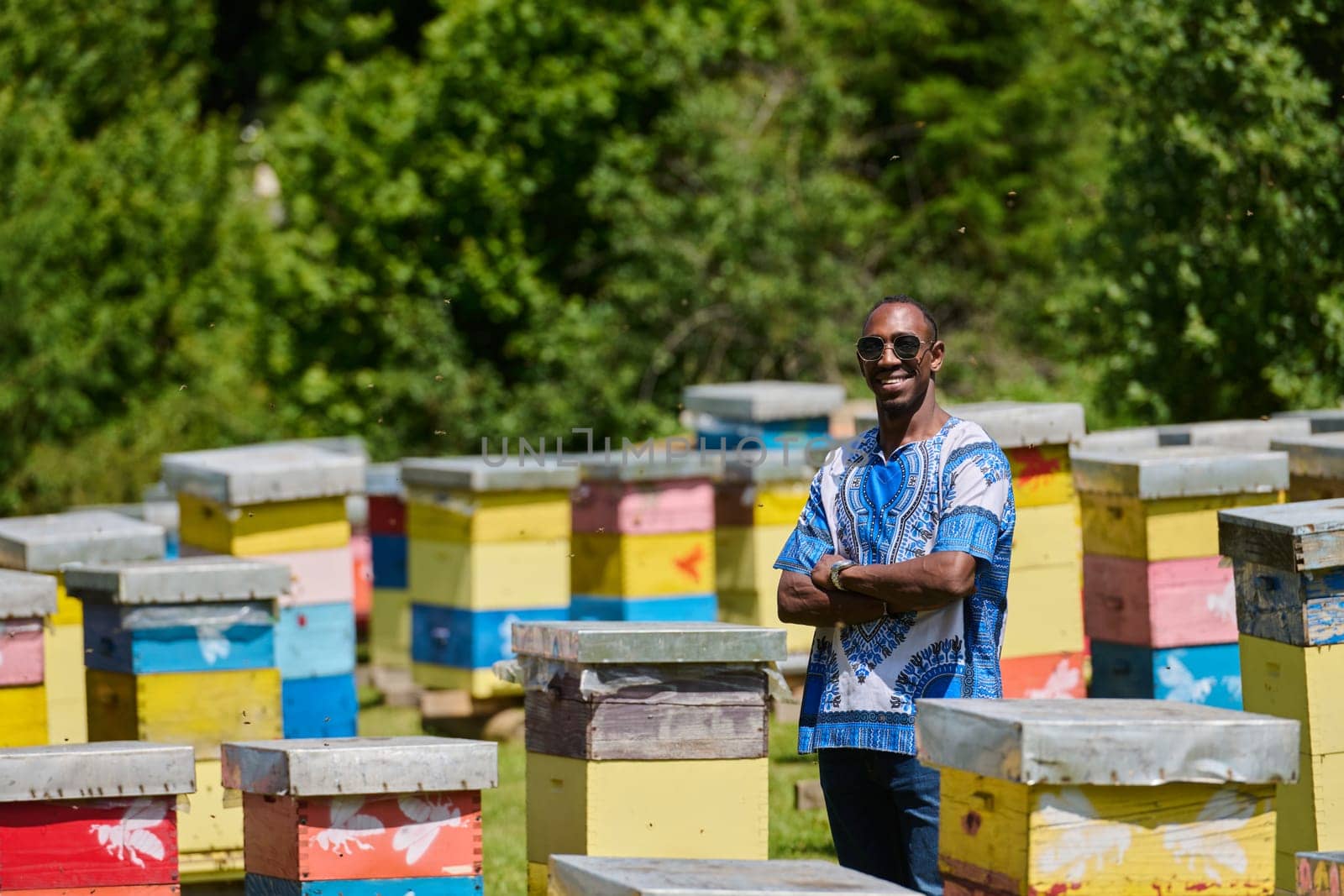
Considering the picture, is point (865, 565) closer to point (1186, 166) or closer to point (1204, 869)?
point (1204, 869)

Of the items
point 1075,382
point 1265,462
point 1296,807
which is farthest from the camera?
point 1075,382

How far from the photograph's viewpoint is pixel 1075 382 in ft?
41.9

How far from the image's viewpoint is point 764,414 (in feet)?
28.2

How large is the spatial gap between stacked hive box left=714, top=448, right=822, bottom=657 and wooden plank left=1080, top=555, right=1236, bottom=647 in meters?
2.32

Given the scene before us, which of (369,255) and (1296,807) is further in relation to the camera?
(369,255)

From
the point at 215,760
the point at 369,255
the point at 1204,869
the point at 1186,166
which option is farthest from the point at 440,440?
the point at 1204,869

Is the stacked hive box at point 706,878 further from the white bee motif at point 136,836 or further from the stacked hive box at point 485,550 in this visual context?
the stacked hive box at point 485,550

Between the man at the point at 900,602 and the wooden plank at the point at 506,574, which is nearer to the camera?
the man at the point at 900,602

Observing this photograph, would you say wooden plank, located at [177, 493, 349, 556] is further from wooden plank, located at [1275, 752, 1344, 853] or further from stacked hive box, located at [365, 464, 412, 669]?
wooden plank, located at [1275, 752, 1344, 853]

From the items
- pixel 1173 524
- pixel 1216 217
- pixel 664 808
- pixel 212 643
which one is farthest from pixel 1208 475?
pixel 1216 217

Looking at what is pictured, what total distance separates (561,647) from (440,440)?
1250 centimetres

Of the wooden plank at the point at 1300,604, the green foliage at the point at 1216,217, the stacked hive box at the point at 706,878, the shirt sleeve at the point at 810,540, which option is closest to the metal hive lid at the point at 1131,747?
the stacked hive box at the point at 706,878

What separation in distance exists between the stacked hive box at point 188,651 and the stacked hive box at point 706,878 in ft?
8.29

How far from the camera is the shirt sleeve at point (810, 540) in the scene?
3543 millimetres
